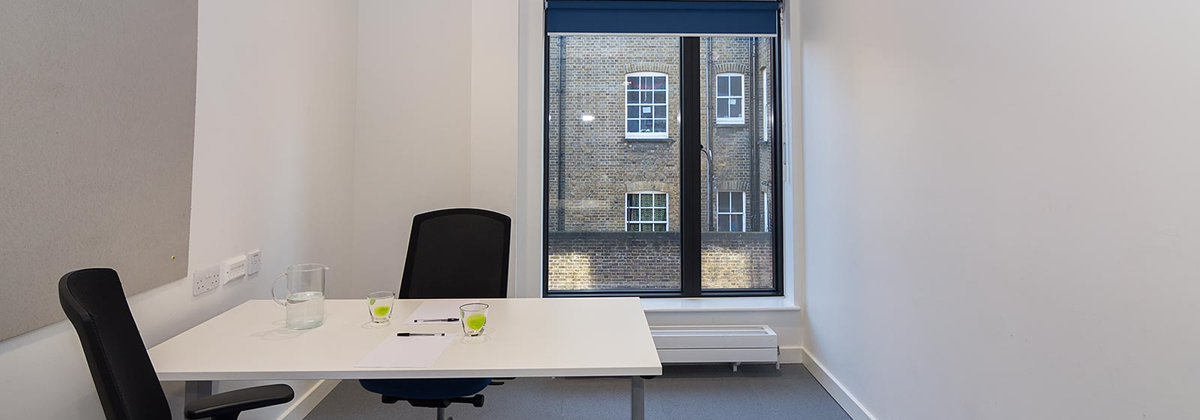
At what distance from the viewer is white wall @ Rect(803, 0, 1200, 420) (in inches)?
45.3

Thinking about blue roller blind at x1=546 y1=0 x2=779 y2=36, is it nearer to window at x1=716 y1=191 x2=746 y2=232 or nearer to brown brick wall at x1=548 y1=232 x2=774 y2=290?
window at x1=716 y1=191 x2=746 y2=232

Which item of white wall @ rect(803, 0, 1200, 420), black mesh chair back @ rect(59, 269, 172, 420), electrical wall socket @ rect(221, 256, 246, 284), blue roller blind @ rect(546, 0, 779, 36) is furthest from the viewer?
blue roller blind @ rect(546, 0, 779, 36)

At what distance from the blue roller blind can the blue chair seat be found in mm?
2243

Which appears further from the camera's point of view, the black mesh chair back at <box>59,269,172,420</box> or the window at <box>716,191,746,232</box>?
the window at <box>716,191,746,232</box>

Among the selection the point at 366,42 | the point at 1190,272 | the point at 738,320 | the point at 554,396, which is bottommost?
the point at 554,396

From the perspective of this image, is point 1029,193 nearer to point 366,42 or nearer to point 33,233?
point 33,233

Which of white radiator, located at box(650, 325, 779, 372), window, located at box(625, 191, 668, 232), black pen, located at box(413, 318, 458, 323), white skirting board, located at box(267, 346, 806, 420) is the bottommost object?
white skirting board, located at box(267, 346, 806, 420)

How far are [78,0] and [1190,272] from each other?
2660 millimetres

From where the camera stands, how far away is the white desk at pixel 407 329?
130 centimetres

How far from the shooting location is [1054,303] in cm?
140

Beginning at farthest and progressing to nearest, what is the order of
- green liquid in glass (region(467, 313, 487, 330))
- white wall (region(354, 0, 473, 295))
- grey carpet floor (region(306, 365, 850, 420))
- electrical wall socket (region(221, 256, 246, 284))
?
1. white wall (region(354, 0, 473, 295))
2. grey carpet floor (region(306, 365, 850, 420))
3. electrical wall socket (region(221, 256, 246, 284))
4. green liquid in glass (region(467, 313, 487, 330))

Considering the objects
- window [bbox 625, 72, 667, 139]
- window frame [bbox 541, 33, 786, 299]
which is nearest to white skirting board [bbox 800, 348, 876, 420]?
window frame [bbox 541, 33, 786, 299]

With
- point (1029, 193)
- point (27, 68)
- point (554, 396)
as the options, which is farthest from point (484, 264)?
point (1029, 193)

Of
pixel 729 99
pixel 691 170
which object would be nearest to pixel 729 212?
pixel 691 170
